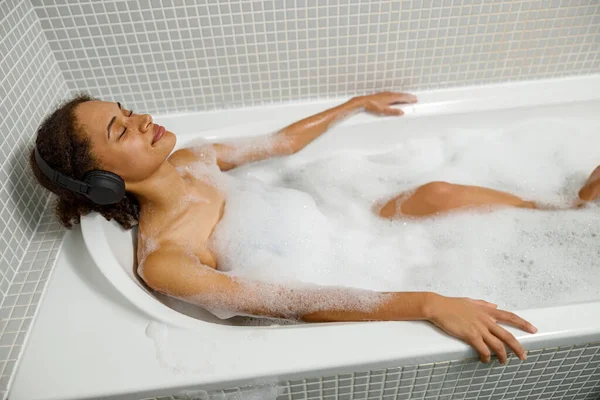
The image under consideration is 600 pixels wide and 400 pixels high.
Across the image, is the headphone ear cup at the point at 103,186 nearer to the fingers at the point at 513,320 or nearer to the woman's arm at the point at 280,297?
the woman's arm at the point at 280,297

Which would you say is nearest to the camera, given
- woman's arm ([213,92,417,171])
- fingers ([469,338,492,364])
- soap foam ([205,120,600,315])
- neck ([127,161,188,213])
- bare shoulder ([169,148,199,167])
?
fingers ([469,338,492,364])

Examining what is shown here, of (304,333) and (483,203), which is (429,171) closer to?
(483,203)

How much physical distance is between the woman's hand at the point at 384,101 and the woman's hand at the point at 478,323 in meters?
0.74

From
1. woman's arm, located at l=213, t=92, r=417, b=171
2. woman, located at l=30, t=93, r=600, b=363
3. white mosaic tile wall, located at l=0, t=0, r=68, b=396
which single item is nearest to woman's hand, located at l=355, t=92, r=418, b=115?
woman's arm, located at l=213, t=92, r=417, b=171

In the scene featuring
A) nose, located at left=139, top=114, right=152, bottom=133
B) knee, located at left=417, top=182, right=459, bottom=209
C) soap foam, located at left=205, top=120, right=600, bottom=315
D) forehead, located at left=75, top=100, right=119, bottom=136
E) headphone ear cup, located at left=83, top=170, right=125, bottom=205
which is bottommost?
soap foam, located at left=205, top=120, right=600, bottom=315

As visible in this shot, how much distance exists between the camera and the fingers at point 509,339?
3.01 feet

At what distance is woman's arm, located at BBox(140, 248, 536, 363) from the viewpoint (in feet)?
3.24

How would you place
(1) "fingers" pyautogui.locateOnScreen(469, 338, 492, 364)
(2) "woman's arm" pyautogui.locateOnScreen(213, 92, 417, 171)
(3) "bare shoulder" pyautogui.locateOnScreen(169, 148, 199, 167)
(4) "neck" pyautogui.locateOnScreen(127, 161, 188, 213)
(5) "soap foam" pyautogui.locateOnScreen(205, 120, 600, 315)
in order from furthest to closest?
(2) "woman's arm" pyautogui.locateOnScreen(213, 92, 417, 171) < (3) "bare shoulder" pyautogui.locateOnScreen(169, 148, 199, 167) < (5) "soap foam" pyautogui.locateOnScreen(205, 120, 600, 315) < (4) "neck" pyautogui.locateOnScreen(127, 161, 188, 213) < (1) "fingers" pyautogui.locateOnScreen(469, 338, 492, 364)

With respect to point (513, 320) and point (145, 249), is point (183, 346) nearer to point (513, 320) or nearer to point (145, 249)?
point (145, 249)

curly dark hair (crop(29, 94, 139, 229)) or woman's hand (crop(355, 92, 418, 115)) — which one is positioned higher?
curly dark hair (crop(29, 94, 139, 229))

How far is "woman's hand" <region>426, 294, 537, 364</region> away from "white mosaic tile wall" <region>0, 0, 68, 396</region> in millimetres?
817

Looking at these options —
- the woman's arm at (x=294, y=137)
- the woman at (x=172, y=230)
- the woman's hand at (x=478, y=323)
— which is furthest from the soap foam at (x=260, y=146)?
the woman's hand at (x=478, y=323)

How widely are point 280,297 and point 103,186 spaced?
17.1 inches

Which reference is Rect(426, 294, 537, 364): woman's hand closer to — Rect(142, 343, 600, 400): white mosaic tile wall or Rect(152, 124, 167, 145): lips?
Rect(142, 343, 600, 400): white mosaic tile wall
